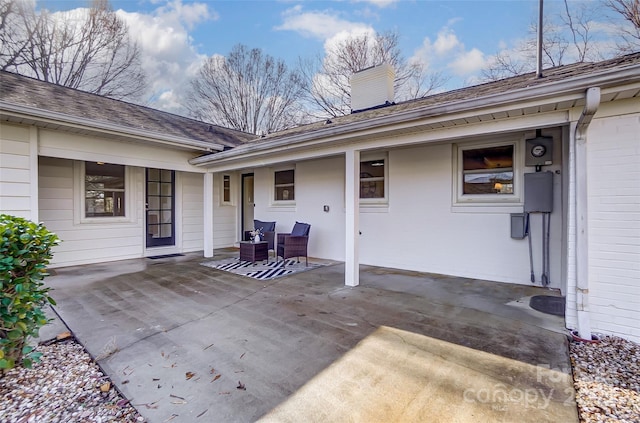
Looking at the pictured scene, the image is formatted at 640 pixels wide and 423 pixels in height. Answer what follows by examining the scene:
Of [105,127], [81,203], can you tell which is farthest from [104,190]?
[105,127]

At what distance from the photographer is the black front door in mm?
7551

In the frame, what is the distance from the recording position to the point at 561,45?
10.6 meters

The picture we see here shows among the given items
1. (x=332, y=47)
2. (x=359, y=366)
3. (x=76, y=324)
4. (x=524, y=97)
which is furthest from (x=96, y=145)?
(x=332, y=47)

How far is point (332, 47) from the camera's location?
15.1 metres

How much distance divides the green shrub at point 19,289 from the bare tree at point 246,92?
15375 mm

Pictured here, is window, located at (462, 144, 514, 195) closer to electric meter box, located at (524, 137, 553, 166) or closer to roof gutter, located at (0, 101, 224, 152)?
electric meter box, located at (524, 137, 553, 166)

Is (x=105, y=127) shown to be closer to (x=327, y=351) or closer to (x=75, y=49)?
(x=327, y=351)

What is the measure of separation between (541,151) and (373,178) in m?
2.99

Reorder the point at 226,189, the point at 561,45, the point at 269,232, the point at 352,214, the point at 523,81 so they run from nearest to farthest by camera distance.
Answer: the point at 352,214 < the point at 523,81 < the point at 269,232 < the point at 226,189 < the point at 561,45

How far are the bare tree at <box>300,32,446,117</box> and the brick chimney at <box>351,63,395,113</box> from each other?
6.35m

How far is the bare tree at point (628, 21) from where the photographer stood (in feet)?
28.4

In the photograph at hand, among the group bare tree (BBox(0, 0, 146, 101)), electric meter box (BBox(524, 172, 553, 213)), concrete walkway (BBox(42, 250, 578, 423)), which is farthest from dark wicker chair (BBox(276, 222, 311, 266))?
bare tree (BBox(0, 0, 146, 101))

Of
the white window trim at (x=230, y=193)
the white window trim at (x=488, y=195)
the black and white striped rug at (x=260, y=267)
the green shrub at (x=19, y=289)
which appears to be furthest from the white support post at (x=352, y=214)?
the white window trim at (x=230, y=193)

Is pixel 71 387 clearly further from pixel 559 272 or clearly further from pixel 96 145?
pixel 559 272
